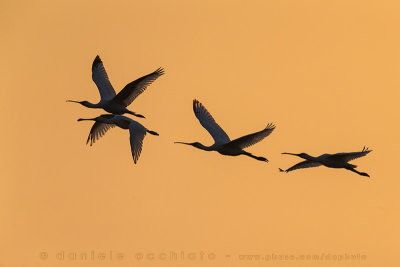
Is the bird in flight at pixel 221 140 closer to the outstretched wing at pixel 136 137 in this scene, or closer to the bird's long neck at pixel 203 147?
the bird's long neck at pixel 203 147

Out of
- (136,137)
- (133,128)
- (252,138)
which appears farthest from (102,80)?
(252,138)

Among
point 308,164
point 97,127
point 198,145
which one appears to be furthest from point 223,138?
point 97,127

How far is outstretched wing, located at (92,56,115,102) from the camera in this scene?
30.3 meters

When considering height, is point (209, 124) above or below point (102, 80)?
below

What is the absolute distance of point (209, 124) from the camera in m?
30.3

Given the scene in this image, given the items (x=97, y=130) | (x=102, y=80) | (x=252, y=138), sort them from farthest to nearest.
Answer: (x=97, y=130), (x=102, y=80), (x=252, y=138)

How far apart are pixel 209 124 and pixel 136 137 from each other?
10.3 ft

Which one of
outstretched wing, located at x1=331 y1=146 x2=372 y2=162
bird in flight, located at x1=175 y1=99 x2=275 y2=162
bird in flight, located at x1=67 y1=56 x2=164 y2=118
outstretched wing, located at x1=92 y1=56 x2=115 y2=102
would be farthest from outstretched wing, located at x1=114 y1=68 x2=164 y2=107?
outstretched wing, located at x1=331 y1=146 x2=372 y2=162

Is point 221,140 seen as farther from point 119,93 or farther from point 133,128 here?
point 119,93

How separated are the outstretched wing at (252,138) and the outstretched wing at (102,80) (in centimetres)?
467

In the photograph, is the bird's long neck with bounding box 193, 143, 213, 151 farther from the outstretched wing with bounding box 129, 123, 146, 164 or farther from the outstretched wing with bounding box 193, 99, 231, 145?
the outstretched wing with bounding box 129, 123, 146, 164

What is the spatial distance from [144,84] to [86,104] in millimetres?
3082

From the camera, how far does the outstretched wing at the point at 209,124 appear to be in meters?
29.8

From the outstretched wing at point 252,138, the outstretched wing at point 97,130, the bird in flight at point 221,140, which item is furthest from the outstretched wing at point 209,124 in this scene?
the outstretched wing at point 97,130
